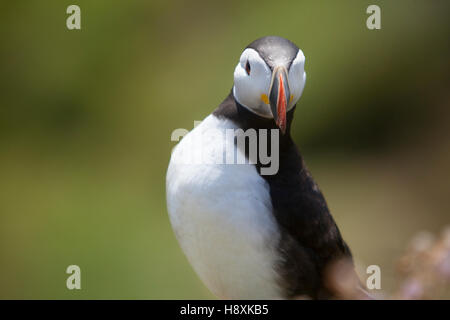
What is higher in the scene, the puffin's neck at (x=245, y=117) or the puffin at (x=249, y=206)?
the puffin's neck at (x=245, y=117)

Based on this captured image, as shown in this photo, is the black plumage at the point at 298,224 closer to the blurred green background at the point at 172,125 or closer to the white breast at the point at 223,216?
the white breast at the point at 223,216

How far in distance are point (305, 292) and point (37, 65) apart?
4.38 m

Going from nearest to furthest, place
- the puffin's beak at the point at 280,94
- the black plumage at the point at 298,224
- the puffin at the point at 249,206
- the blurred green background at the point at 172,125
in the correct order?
the puffin's beak at the point at 280,94, the puffin at the point at 249,206, the black plumage at the point at 298,224, the blurred green background at the point at 172,125

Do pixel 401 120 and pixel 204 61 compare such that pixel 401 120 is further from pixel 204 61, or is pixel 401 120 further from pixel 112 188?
pixel 112 188

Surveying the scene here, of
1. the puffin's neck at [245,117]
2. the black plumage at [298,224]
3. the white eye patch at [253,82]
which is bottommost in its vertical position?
the black plumage at [298,224]

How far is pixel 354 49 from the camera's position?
570 cm

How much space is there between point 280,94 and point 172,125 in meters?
4.12

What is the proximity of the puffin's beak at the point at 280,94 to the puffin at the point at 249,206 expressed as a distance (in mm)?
111

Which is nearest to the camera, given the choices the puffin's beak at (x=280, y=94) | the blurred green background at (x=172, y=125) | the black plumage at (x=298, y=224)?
the puffin's beak at (x=280, y=94)

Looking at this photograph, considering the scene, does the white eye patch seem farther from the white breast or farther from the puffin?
the white breast

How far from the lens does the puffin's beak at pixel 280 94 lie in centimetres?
185

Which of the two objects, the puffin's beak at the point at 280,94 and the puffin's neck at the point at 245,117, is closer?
the puffin's beak at the point at 280,94

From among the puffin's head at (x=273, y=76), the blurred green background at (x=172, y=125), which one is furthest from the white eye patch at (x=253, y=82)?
the blurred green background at (x=172, y=125)

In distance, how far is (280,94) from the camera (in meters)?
1.85
